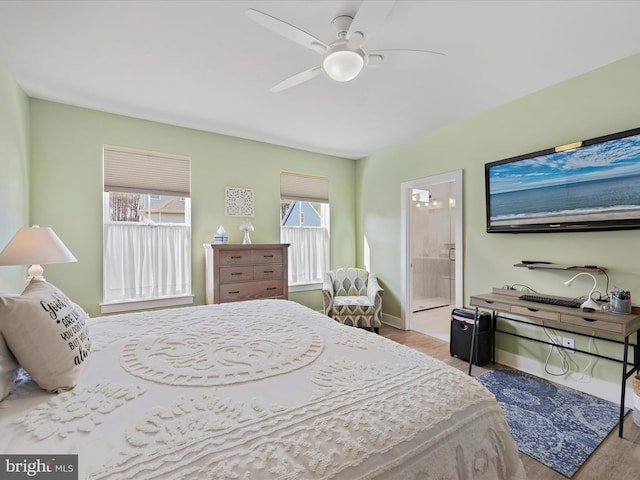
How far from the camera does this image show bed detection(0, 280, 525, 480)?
0.74 metres

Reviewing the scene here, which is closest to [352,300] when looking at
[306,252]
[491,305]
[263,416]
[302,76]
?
[306,252]

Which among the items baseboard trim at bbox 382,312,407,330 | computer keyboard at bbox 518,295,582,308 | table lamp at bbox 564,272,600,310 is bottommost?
baseboard trim at bbox 382,312,407,330

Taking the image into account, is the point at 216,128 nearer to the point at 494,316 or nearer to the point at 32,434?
the point at 32,434

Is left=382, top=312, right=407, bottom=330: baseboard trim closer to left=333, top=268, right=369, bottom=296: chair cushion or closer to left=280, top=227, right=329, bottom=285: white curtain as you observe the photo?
left=333, top=268, right=369, bottom=296: chair cushion

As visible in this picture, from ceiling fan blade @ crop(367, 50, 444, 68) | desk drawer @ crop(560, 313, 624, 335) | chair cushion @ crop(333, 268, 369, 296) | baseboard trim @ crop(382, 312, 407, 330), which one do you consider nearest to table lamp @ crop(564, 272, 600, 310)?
desk drawer @ crop(560, 313, 624, 335)

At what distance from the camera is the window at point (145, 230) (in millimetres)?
3238

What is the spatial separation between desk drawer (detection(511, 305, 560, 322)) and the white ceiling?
77.0 inches

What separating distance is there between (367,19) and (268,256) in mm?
2761

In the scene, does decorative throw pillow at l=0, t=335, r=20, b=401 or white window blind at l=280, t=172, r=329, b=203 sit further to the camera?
white window blind at l=280, t=172, r=329, b=203

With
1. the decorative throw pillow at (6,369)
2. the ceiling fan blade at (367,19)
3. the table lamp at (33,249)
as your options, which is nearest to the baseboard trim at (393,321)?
the ceiling fan blade at (367,19)

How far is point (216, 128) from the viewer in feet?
12.0

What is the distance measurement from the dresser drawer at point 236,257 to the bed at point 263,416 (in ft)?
6.51

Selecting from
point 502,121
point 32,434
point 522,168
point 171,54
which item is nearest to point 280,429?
point 32,434

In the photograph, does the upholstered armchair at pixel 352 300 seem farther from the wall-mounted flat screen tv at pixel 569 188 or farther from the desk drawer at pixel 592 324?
the desk drawer at pixel 592 324
